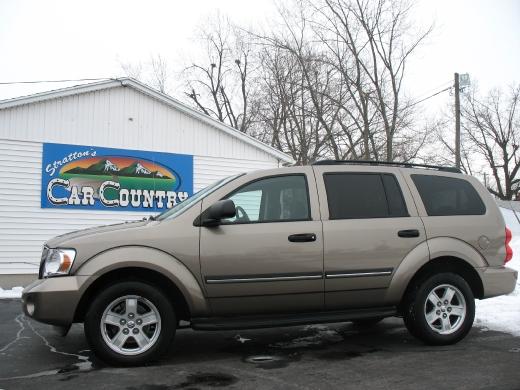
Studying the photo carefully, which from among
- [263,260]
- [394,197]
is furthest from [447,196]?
[263,260]

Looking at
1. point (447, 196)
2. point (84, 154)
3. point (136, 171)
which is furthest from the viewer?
point (136, 171)

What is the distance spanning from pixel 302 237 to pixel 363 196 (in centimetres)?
88

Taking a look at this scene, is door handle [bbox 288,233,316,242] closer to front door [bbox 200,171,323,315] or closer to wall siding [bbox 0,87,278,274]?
front door [bbox 200,171,323,315]

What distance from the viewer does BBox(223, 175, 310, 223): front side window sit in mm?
4941

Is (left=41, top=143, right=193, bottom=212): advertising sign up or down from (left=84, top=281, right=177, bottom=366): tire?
up

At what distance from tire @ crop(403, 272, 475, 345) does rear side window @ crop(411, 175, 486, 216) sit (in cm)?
69

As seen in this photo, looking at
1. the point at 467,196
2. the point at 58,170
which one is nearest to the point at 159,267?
the point at 467,196

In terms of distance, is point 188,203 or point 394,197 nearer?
point 188,203

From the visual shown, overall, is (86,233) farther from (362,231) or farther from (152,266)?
(362,231)

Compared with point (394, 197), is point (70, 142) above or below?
above

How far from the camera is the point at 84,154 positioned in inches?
504

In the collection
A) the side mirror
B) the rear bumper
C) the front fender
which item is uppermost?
the side mirror

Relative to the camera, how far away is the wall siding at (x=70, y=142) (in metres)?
12.1

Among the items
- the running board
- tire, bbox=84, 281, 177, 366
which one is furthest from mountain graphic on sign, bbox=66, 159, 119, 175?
the running board
